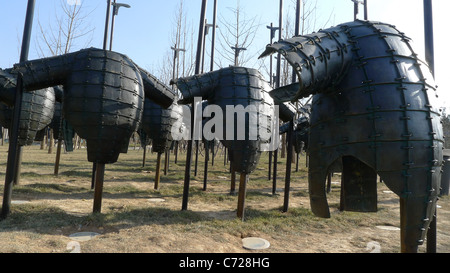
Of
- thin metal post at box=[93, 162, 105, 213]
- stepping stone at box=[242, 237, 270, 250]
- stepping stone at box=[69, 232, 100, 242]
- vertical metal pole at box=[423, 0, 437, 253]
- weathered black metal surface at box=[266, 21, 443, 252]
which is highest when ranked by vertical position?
vertical metal pole at box=[423, 0, 437, 253]

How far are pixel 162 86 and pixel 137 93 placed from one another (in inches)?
32.1

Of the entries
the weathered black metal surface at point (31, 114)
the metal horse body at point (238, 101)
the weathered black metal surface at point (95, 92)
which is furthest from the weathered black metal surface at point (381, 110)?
→ the weathered black metal surface at point (31, 114)

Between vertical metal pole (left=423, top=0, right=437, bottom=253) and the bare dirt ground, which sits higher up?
vertical metal pole (left=423, top=0, right=437, bottom=253)

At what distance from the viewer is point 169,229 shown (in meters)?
4.29

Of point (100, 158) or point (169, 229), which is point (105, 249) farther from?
point (100, 158)

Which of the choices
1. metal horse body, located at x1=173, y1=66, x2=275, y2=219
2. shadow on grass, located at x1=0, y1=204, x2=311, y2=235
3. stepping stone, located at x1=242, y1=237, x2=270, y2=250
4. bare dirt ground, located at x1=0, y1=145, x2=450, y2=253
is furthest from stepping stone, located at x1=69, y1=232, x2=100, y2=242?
metal horse body, located at x1=173, y1=66, x2=275, y2=219

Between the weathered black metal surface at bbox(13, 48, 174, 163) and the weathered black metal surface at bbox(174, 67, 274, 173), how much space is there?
0.94 metres

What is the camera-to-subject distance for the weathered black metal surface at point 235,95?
15.8 feet

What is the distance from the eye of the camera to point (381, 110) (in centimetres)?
232

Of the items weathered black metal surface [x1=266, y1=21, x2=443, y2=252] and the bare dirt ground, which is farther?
the bare dirt ground

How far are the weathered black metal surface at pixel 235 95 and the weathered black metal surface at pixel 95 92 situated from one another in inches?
37.0

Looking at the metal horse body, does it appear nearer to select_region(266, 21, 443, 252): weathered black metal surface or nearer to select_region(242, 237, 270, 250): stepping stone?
select_region(242, 237, 270, 250): stepping stone

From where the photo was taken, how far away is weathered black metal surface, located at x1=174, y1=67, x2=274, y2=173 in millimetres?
4801
